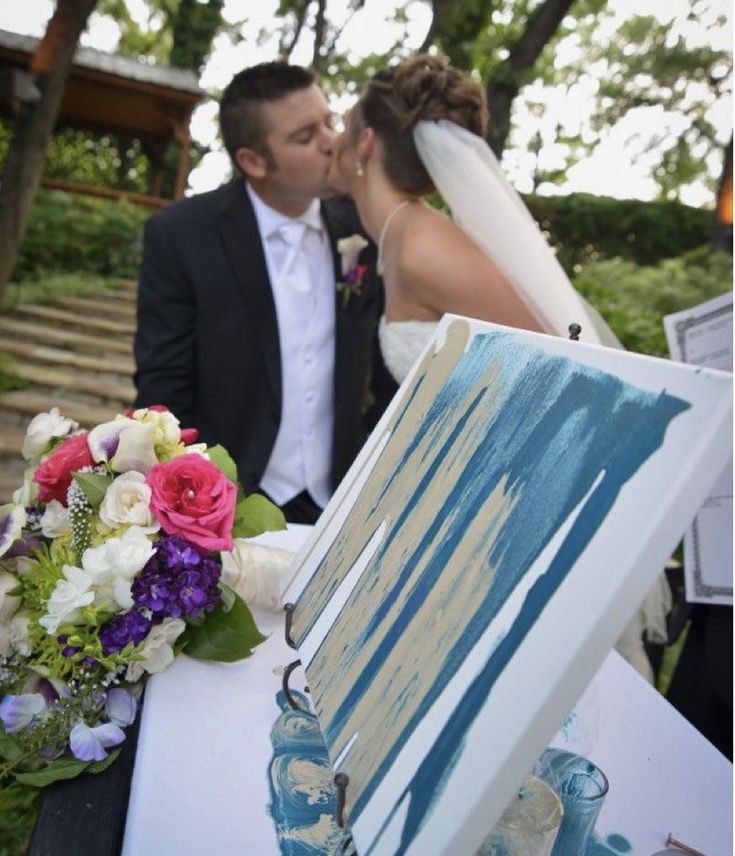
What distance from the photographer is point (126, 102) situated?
45.6ft

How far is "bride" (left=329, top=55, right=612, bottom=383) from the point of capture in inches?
86.3

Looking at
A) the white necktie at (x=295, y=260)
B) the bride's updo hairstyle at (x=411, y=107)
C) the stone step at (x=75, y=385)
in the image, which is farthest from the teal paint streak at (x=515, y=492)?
the stone step at (x=75, y=385)

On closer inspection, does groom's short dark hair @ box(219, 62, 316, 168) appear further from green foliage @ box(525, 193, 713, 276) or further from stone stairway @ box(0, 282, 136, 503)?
green foliage @ box(525, 193, 713, 276)

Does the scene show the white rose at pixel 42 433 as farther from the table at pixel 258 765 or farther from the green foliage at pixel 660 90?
the green foliage at pixel 660 90

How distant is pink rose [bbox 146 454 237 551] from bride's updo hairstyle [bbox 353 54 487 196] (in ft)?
5.12

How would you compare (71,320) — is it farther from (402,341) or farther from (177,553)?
(177,553)

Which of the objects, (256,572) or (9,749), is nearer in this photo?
(9,749)

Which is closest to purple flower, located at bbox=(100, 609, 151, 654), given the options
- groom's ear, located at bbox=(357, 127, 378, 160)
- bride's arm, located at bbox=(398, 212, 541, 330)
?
bride's arm, located at bbox=(398, 212, 541, 330)

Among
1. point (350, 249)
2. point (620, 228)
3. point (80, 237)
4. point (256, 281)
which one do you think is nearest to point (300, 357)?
point (256, 281)

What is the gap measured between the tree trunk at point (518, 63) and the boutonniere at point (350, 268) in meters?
5.30

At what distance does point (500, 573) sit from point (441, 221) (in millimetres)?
1909

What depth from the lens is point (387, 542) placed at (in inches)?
33.7

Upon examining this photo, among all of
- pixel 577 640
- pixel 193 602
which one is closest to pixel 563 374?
pixel 577 640

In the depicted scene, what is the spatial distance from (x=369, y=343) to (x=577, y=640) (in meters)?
2.43
